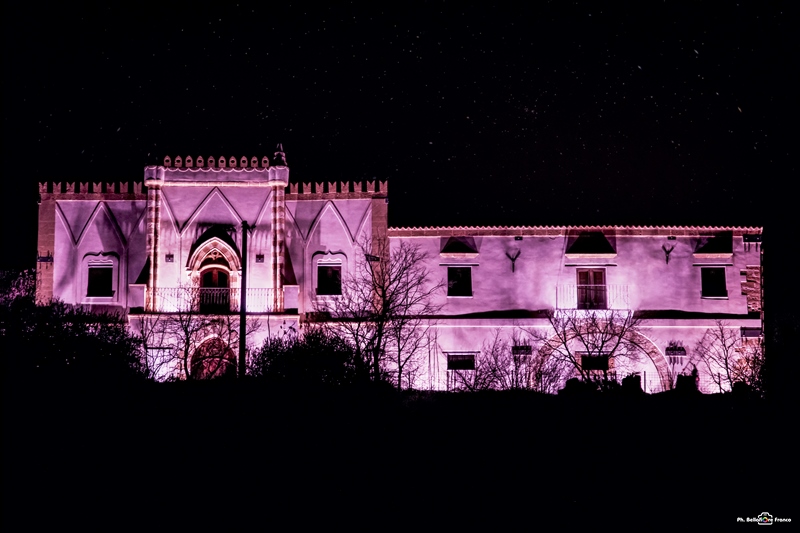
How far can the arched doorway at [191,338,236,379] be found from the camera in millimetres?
28766

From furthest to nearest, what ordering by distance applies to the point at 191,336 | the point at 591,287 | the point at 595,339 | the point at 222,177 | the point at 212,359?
the point at 591,287 → the point at 222,177 → the point at 595,339 → the point at 191,336 → the point at 212,359

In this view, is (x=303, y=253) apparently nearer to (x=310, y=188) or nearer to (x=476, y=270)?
(x=310, y=188)

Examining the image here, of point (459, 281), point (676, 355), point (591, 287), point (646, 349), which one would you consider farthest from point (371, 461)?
point (676, 355)

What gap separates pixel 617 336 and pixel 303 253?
11.9m

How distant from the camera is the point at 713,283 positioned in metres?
31.6

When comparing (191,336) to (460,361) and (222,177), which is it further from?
(460,361)

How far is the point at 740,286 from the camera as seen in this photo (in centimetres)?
3147

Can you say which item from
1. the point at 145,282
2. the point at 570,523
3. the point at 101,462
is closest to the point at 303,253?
the point at 145,282

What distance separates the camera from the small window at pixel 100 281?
1264 inches

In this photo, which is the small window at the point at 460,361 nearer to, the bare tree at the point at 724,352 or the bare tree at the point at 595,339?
the bare tree at the point at 595,339

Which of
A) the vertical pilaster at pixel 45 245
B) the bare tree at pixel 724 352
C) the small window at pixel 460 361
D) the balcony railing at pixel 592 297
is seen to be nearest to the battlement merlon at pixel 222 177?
the vertical pilaster at pixel 45 245

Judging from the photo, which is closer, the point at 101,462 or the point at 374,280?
the point at 101,462

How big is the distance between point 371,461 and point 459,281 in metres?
17.9

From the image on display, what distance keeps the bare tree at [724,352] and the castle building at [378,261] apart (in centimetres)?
18
